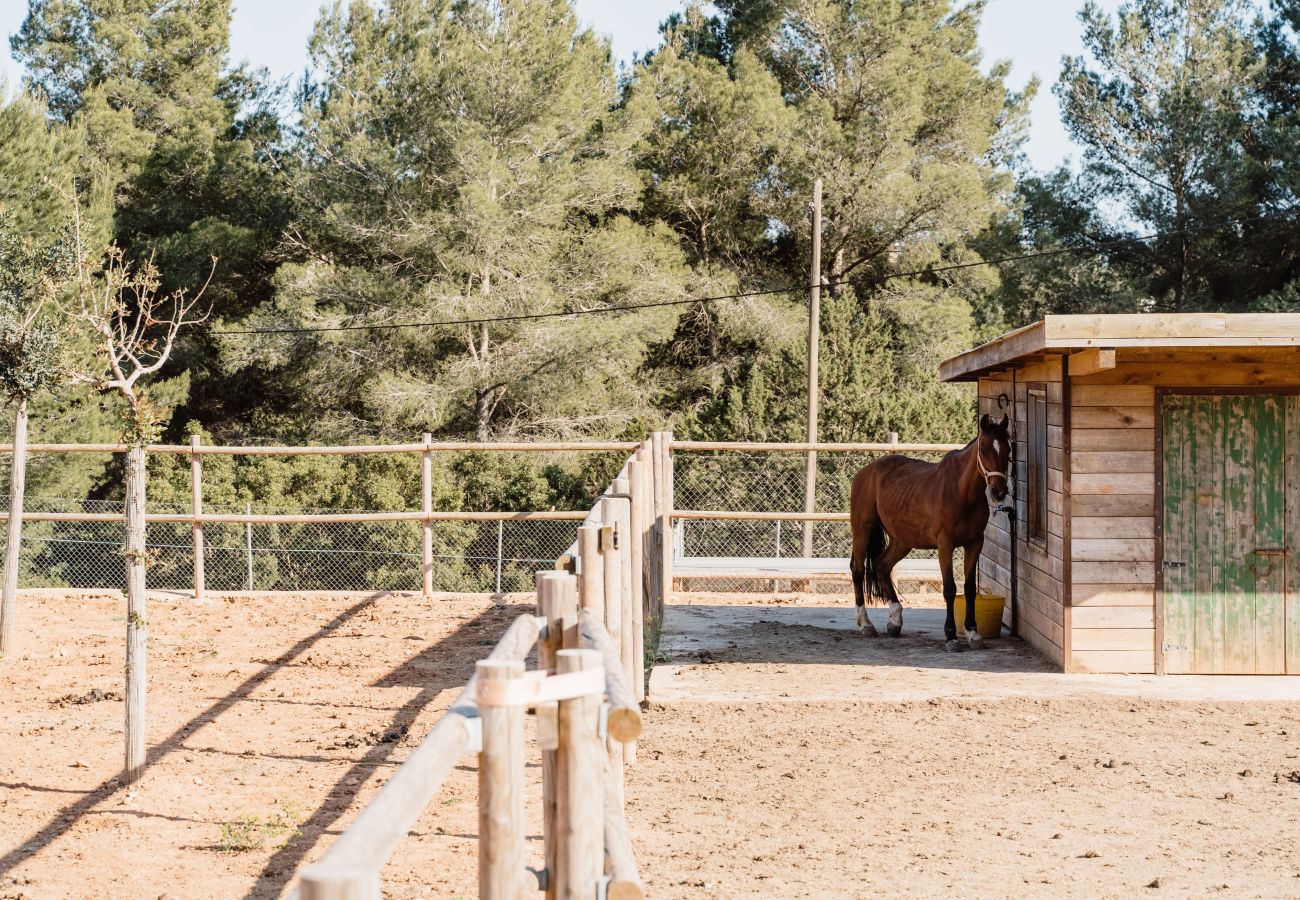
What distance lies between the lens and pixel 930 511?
9.20 metres

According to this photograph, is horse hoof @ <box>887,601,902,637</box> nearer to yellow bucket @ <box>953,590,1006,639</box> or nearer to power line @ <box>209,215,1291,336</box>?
yellow bucket @ <box>953,590,1006,639</box>

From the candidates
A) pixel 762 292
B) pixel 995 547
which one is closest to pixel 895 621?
pixel 995 547

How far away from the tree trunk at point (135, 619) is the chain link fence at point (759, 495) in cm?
1331

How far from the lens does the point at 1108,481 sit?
7914 millimetres

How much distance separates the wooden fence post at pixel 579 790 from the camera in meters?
2.70

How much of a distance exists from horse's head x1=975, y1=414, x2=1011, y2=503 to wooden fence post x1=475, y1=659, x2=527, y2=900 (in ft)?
21.3

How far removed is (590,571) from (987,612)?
16.8 feet

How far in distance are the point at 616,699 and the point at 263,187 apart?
2805cm

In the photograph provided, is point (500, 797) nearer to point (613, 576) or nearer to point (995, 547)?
point (613, 576)

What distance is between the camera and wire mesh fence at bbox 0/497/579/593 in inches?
765

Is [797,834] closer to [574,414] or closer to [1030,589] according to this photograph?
[1030,589]

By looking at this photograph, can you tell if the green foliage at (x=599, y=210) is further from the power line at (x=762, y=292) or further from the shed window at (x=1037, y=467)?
the shed window at (x=1037, y=467)

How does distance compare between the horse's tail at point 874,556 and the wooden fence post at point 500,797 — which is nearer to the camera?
the wooden fence post at point 500,797

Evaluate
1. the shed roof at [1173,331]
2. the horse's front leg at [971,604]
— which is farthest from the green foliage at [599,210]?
the shed roof at [1173,331]
